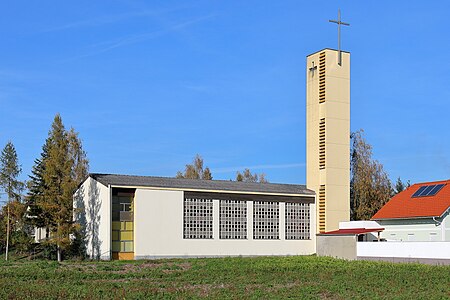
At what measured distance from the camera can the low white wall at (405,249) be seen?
38.0 metres

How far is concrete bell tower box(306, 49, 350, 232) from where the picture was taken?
→ 177ft

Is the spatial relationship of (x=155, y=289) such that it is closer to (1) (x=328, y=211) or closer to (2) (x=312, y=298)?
(2) (x=312, y=298)

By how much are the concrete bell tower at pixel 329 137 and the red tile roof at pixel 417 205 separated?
495 centimetres

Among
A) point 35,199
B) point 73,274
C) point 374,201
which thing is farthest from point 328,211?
point 73,274

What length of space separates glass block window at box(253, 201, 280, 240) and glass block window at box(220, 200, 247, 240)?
959 mm

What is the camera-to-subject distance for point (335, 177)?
178ft

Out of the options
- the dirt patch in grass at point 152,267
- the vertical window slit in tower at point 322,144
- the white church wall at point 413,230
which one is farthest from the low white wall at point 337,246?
the dirt patch in grass at point 152,267

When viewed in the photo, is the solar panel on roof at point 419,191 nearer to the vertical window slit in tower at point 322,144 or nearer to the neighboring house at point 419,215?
the neighboring house at point 419,215

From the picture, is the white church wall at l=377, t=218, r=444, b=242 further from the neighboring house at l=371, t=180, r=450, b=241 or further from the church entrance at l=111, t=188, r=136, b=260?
the church entrance at l=111, t=188, r=136, b=260

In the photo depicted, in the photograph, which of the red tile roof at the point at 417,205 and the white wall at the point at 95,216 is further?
the white wall at the point at 95,216

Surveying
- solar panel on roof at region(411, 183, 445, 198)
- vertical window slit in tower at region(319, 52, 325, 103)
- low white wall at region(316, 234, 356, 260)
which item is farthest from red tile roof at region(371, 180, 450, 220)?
vertical window slit in tower at region(319, 52, 325, 103)

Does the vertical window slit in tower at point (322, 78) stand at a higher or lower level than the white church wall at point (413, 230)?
higher

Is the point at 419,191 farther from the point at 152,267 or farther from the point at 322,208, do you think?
the point at 152,267

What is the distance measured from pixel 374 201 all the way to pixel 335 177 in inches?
541
